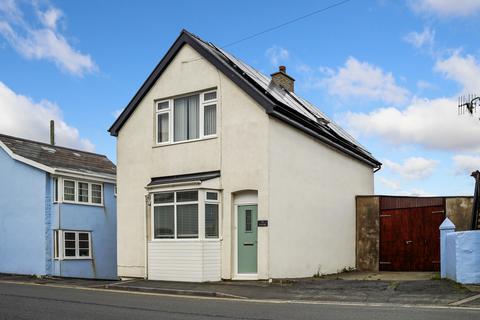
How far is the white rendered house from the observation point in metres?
16.0

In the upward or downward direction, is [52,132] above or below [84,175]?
above

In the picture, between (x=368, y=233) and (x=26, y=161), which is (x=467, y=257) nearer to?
(x=368, y=233)

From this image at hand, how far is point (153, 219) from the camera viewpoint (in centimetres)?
1753

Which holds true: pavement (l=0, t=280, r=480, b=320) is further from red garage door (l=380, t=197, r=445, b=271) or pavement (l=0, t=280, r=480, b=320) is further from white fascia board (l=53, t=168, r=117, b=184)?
white fascia board (l=53, t=168, r=117, b=184)

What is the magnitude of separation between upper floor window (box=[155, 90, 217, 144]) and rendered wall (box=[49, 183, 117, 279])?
7783mm

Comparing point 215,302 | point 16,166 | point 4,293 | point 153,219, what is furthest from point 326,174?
point 16,166

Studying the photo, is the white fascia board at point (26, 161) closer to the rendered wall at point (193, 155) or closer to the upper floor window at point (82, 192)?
the upper floor window at point (82, 192)

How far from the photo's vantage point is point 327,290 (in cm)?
1324

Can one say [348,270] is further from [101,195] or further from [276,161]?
[101,195]

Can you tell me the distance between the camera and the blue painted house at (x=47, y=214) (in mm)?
22906

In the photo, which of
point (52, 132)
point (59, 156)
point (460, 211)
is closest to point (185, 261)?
point (460, 211)

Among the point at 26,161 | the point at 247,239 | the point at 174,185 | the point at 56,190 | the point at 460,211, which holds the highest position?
the point at 26,161

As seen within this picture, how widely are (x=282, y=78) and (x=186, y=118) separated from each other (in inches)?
280

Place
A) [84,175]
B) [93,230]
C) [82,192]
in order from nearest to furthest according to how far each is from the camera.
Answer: [84,175] < [82,192] < [93,230]
